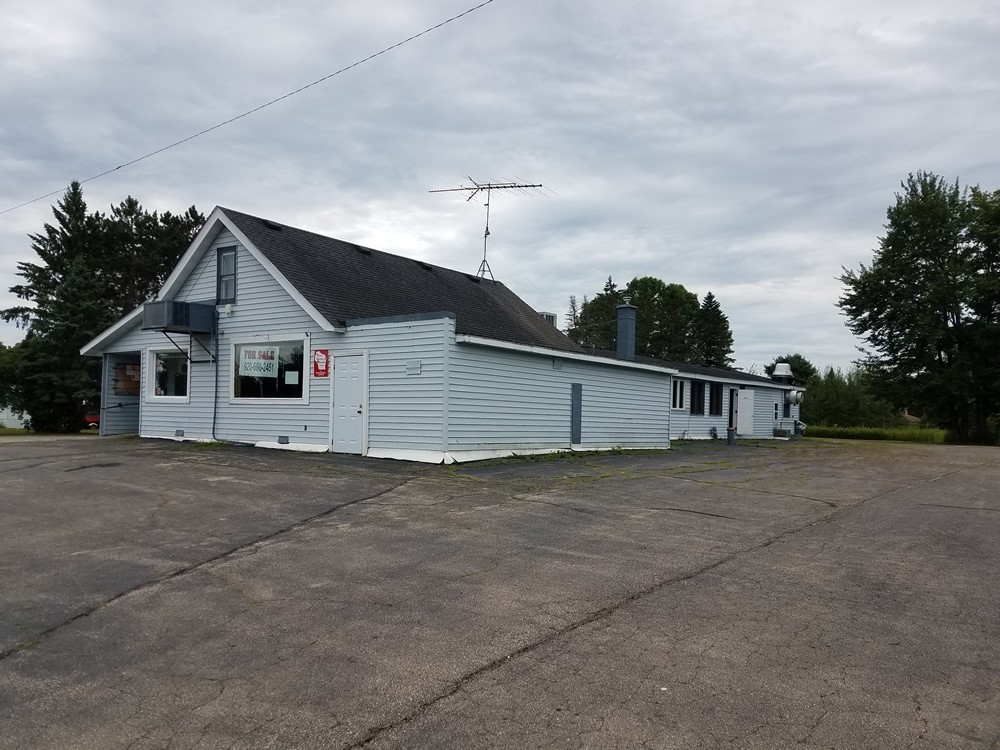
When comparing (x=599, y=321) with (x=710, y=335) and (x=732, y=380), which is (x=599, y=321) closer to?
(x=710, y=335)

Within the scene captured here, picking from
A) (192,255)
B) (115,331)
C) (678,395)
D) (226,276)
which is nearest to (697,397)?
(678,395)

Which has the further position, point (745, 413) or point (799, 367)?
point (799, 367)

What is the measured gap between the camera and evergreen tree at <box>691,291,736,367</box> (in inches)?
2525

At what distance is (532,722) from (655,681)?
0.84 meters

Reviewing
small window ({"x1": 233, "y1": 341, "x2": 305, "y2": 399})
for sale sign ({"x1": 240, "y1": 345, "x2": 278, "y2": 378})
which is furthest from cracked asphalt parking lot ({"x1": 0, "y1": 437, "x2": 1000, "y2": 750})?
for sale sign ({"x1": 240, "y1": 345, "x2": 278, "y2": 378})

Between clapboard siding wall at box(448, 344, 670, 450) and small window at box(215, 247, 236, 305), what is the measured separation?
669cm

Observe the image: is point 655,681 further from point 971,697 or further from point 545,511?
point 545,511

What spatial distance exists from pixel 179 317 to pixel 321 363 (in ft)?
13.1

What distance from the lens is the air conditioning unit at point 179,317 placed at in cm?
1717

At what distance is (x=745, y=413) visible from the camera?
1329 inches

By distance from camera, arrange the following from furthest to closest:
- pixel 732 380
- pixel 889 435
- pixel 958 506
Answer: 1. pixel 889 435
2. pixel 732 380
3. pixel 958 506

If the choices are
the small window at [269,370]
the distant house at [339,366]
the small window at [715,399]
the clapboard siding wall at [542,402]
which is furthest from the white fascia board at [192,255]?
the small window at [715,399]

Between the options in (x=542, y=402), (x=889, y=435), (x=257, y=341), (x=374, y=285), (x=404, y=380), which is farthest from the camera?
(x=889, y=435)

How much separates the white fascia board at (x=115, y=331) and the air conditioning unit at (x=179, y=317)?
1.95 m
